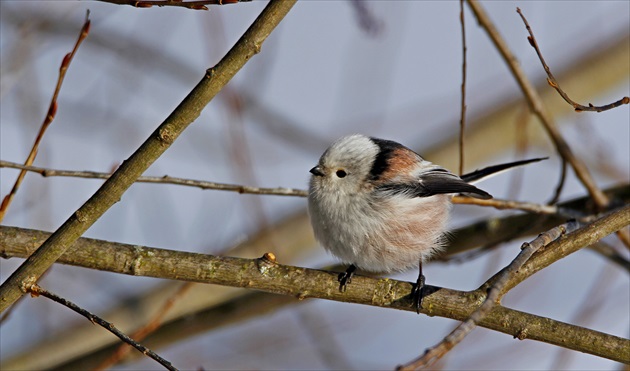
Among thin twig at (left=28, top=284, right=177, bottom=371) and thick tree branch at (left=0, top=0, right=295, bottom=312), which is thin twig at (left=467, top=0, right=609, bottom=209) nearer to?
thick tree branch at (left=0, top=0, right=295, bottom=312)

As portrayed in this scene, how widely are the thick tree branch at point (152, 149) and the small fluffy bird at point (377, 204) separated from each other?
2.92ft

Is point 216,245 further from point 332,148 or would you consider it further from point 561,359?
point 561,359

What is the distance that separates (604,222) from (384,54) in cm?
252

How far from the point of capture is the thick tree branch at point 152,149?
1619 mm

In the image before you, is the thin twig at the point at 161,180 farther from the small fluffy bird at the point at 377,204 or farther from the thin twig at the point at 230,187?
the small fluffy bird at the point at 377,204

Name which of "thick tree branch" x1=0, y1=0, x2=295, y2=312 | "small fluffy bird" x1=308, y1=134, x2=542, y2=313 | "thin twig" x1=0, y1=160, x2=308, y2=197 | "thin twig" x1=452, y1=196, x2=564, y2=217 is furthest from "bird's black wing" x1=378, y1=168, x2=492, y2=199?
"thick tree branch" x1=0, y1=0, x2=295, y2=312

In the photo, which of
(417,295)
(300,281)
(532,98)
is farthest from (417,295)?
(532,98)

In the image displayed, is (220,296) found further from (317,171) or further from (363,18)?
(363,18)

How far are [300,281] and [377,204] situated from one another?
563mm

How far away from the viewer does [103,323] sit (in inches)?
61.0

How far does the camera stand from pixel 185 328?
2.87m

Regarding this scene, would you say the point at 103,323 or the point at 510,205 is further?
the point at 510,205

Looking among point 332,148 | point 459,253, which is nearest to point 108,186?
point 332,148

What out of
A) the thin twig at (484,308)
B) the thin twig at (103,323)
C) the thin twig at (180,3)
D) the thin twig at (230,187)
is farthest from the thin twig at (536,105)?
the thin twig at (103,323)
